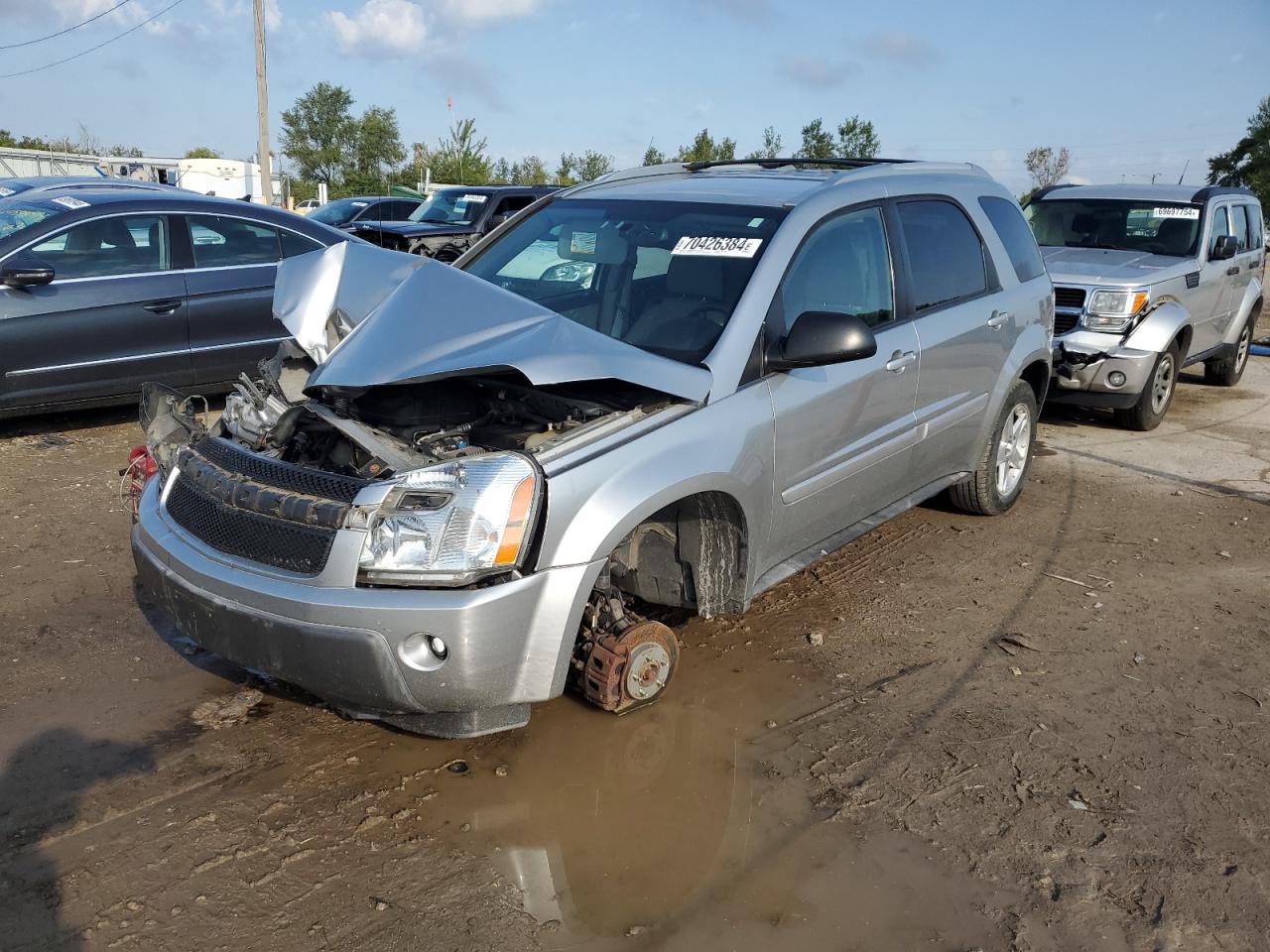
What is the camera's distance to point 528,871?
296cm

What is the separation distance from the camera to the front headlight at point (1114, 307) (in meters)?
8.14

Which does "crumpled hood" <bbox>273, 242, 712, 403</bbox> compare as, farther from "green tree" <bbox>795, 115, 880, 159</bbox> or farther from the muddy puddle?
"green tree" <bbox>795, 115, 880, 159</bbox>

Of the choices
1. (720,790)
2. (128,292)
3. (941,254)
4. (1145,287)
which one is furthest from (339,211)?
(720,790)

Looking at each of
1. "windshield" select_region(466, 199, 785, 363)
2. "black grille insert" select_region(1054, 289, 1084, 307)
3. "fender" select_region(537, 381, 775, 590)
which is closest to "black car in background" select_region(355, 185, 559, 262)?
"black grille insert" select_region(1054, 289, 1084, 307)

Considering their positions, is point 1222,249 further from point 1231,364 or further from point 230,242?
point 230,242

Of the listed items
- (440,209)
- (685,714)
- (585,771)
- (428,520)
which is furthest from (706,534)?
(440,209)

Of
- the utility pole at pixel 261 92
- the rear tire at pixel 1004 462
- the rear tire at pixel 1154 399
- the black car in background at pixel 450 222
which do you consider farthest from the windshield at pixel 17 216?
the utility pole at pixel 261 92

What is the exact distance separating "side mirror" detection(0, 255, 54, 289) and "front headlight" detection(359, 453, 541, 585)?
4765 millimetres

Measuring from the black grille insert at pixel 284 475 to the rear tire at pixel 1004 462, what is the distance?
360cm

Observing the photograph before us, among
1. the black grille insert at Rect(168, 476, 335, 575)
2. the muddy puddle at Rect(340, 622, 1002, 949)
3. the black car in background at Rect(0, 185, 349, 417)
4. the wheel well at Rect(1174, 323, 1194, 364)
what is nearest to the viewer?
the muddy puddle at Rect(340, 622, 1002, 949)

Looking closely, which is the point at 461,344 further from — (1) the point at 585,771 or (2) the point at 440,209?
(2) the point at 440,209

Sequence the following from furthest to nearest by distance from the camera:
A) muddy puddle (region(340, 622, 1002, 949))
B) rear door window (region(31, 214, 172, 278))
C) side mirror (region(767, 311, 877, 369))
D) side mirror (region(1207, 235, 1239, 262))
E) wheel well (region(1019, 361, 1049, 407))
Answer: side mirror (region(1207, 235, 1239, 262)), rear door window (region(31, 214, 172, 278)), wheel well (region(1019, 361, 1049, 407)), side mirror (region(767, 311, 877, 369)), muddy puddle (region(340, 622, 1002, 949))

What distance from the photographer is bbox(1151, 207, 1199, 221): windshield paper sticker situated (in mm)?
9117

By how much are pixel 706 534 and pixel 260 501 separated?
1.54 metres
